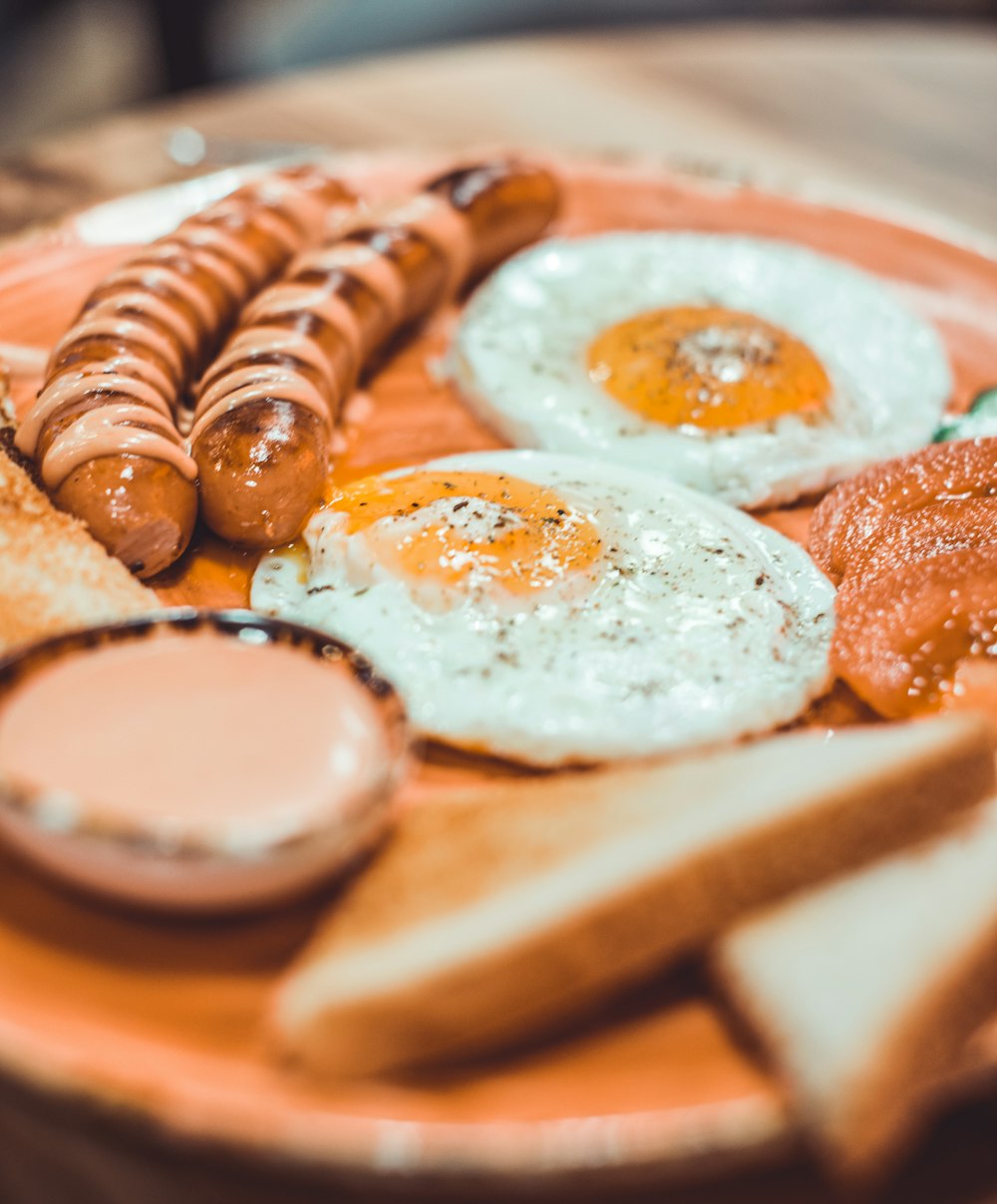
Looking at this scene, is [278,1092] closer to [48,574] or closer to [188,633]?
[188,633]

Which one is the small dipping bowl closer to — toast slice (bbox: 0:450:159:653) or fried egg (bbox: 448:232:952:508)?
toast slice (bbox: 0:450:159:653)

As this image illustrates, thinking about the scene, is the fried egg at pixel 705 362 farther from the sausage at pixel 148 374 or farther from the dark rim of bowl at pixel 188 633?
the dark rim of bowl at pixel 188 633

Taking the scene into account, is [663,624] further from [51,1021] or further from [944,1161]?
[51,1021]

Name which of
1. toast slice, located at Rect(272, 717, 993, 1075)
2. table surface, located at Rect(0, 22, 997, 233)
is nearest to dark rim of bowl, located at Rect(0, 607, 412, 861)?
toast slice, located at Rect(272, 717, 993, 1075)

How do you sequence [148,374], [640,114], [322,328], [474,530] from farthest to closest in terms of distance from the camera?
[640,114] → [322,328] → [148,374] → [474,530]

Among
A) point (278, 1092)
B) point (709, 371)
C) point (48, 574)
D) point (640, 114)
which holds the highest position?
point (48, 574)

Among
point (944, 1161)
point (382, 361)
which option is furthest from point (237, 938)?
Answer: point (382, 361)

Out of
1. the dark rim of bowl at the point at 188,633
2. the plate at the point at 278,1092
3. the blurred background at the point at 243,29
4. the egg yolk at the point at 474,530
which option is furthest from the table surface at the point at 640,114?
the plate at the point at 278,1092

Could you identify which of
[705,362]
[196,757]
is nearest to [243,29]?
[705,362]
